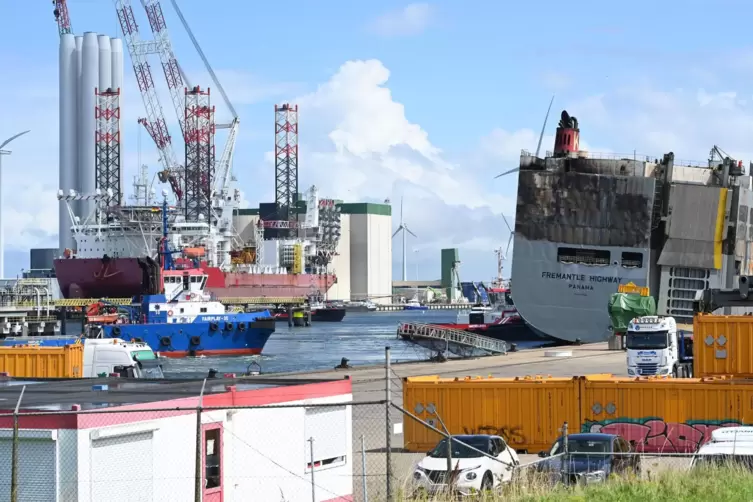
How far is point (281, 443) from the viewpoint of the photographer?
16.9m

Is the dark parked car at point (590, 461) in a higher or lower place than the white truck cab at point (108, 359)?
higher

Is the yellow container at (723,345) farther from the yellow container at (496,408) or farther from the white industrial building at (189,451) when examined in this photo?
the white industrial building at (189,451)

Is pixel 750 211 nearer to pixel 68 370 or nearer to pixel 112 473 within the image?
pixel 68 370

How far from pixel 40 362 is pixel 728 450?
2764 cm

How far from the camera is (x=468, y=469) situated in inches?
717

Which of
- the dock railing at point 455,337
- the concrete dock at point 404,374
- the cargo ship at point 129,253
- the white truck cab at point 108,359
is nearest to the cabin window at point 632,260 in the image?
the concrete dock at point 404,374

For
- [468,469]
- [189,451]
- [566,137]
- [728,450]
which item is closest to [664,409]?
[728,450]

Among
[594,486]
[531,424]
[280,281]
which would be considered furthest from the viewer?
[280,281]

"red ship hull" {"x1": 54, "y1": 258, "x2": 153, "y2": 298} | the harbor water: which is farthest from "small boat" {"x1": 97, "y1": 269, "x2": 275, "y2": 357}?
"red ship hull" {"x1": 54, "y1": 258, "x2": 153, "y2": 298}

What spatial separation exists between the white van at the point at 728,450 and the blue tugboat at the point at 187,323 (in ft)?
195

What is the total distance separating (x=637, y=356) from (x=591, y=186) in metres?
34.5

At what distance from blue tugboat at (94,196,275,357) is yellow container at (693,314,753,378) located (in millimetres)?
47339

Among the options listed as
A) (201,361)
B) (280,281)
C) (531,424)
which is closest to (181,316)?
(201,361)

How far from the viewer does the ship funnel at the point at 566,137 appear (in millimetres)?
75500
